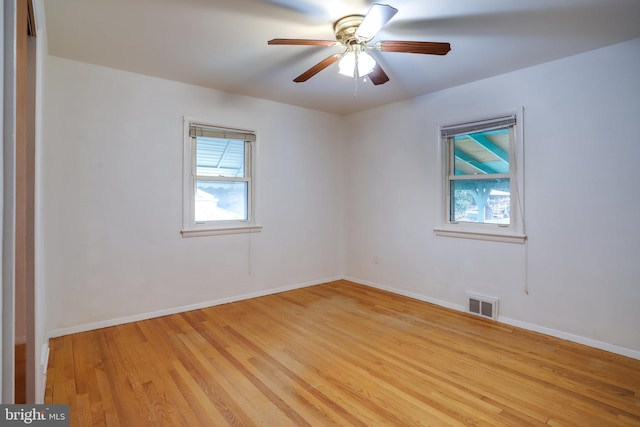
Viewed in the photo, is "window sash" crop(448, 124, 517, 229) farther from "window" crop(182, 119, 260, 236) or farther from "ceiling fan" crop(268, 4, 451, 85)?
"window" crop(182, 119, 260, 236)

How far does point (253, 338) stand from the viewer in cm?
300

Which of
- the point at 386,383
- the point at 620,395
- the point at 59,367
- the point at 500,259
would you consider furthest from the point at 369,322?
the point at 59,367

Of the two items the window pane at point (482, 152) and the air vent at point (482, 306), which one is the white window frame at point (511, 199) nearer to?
the window pane at point (482, 152)

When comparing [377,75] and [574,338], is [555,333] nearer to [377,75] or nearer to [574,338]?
[574,338]

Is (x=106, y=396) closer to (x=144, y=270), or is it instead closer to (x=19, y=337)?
(x=19, y=337)

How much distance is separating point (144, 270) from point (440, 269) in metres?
3.24

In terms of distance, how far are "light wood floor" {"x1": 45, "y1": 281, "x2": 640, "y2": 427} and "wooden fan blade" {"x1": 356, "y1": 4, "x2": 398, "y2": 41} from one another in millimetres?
2272

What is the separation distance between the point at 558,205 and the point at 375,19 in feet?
7.77

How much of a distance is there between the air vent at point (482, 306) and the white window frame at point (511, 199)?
0.62m

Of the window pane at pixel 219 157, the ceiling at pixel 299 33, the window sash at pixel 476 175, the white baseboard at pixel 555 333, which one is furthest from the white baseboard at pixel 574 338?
the window pane at pixel 219 157


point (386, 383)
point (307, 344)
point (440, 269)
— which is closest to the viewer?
point (386, 383)

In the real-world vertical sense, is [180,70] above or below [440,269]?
above

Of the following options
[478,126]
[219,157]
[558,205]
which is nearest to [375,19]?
[478,126]

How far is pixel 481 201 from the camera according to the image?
3.66m
